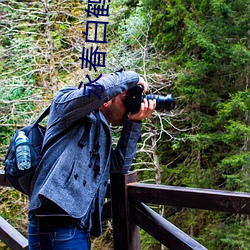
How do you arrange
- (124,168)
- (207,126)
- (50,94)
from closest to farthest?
(124,168), (207,126), (50,94)

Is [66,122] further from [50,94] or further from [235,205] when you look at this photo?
[50,94]

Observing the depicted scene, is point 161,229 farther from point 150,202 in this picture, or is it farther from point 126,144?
point 126,144

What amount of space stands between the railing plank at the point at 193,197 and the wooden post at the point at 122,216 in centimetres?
3

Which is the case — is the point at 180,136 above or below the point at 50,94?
below

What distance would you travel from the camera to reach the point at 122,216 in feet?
4.97

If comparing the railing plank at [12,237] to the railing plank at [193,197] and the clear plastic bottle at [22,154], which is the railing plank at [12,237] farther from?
the clear plastic bottle at [22,154]

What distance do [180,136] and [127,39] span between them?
1368mm

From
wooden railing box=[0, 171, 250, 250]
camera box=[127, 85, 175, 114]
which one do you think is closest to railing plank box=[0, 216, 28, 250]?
wooden railing box=[0, 171, 250, 250]

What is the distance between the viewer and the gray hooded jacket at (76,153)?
104cm

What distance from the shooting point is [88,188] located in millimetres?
1106

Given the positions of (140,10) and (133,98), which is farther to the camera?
(140,10)

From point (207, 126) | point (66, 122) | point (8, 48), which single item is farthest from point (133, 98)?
point (8, 48)

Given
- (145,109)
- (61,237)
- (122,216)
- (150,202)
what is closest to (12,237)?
(122,216)

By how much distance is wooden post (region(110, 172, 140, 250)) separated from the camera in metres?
1.49
